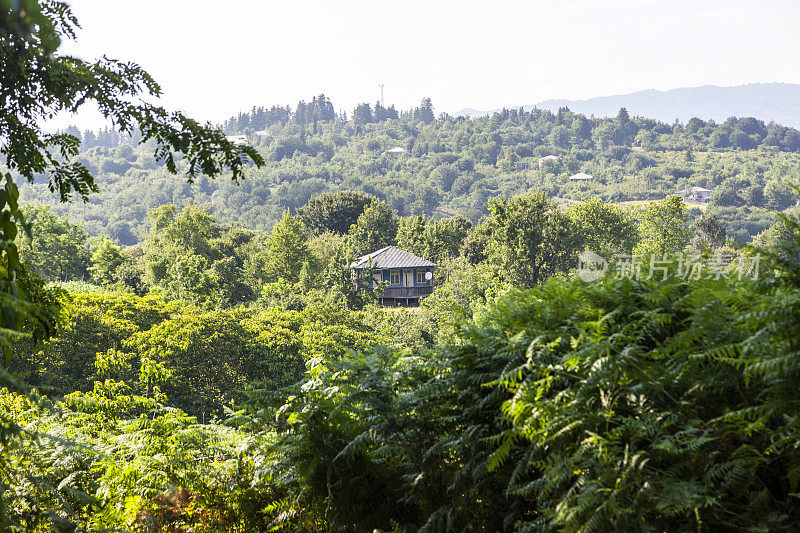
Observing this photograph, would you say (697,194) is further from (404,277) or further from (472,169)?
(404,277)

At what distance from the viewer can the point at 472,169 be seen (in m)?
152

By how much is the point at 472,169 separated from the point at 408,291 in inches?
4243

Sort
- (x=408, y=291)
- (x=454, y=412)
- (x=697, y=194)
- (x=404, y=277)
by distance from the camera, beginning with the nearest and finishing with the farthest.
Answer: (x=454, y=412) < (x=408, y=291) < (x=404, y=277) < (x=697, y=194)

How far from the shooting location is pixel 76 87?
4258mm

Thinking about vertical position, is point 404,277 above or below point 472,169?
below

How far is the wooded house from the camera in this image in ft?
159

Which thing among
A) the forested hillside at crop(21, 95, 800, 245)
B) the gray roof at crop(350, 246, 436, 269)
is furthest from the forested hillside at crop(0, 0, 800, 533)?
the forested hillside at crop(21, 95, 800, 245)

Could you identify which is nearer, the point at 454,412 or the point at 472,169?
the point at 454,412

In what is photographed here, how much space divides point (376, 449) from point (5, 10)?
226 cm

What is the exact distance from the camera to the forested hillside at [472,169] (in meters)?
118

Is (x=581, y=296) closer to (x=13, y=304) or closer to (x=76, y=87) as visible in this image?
(x=13, y=304)

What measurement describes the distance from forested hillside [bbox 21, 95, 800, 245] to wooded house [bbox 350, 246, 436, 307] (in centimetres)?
5836

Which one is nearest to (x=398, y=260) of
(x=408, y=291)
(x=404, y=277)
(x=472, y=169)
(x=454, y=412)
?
(x=404, y=277)

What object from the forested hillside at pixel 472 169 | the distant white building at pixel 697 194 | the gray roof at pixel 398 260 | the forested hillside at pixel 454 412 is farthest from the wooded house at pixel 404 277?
the distant white building at pixel 697 194
